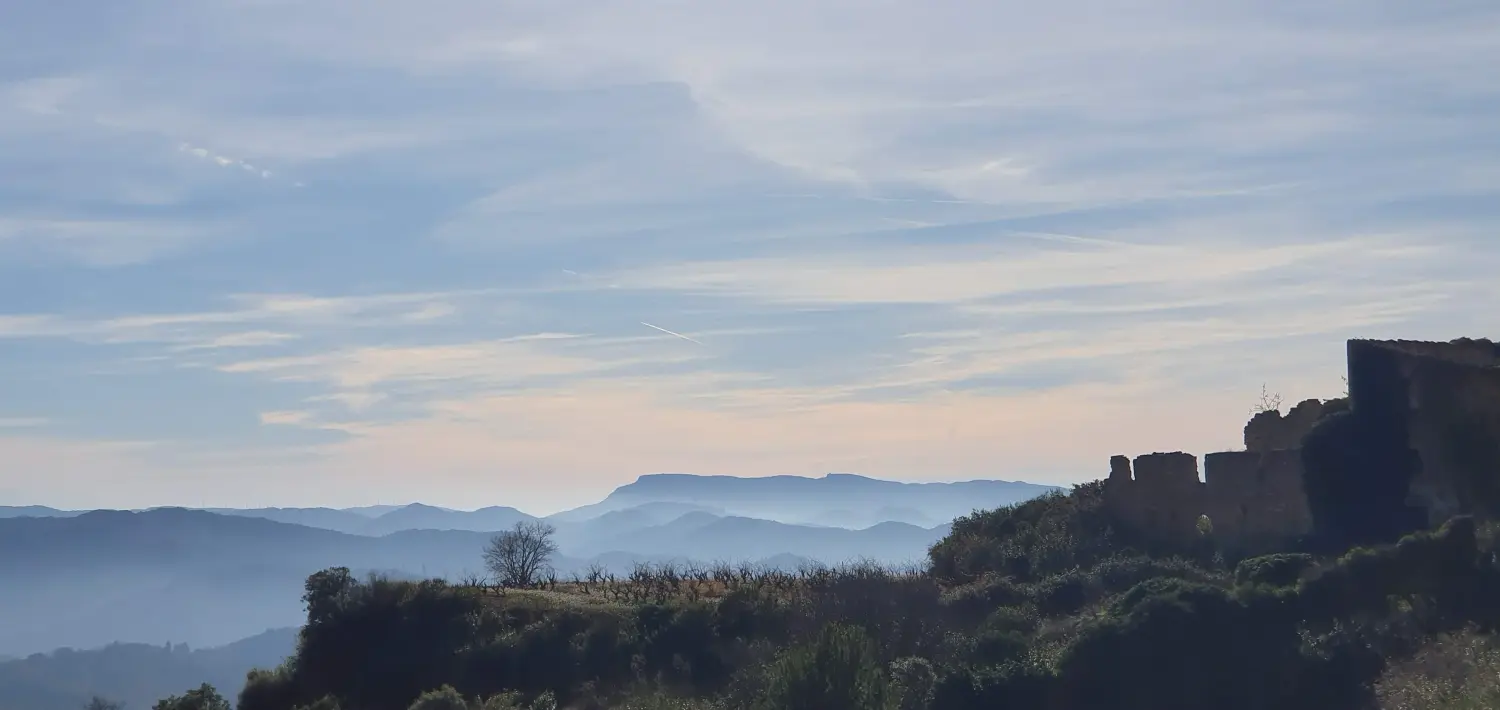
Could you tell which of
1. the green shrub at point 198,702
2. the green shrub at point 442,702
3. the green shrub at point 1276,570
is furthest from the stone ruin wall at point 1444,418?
the green shrub at point 198,702

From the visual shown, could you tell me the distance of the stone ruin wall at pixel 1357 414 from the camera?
93.6ft

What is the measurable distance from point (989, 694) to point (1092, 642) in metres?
2.35

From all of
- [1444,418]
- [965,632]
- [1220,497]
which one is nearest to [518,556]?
[965,632]

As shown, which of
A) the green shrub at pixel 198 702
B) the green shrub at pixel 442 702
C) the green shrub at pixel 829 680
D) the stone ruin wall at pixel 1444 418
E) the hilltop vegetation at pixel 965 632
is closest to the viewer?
the green shrub at pixel 829 680

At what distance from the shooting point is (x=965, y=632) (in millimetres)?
30484

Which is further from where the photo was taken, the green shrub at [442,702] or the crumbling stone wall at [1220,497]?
the crumbling stone wall at [1220,497]

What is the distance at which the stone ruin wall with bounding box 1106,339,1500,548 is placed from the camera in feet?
93.6

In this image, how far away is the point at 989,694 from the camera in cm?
2481

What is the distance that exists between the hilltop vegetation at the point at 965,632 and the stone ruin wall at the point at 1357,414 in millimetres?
1251

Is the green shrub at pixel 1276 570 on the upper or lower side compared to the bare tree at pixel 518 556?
lower

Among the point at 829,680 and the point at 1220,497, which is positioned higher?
the point at 1220,497

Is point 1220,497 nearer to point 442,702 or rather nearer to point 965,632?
point 965,632

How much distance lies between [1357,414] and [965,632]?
1051 cm

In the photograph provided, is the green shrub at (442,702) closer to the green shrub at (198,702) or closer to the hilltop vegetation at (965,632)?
the hilltop vegetation at (965,632)
